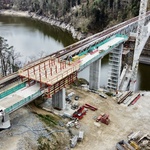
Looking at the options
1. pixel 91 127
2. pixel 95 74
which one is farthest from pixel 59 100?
pixel 95 74

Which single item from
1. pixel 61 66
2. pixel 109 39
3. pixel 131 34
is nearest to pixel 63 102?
pixel 61 66

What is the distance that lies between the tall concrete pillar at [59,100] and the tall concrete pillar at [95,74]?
10172 millimetres

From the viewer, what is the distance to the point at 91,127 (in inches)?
1216

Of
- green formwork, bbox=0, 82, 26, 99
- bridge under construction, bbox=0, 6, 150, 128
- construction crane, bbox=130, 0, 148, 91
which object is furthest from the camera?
construction crane, bbox=130, 0, 148, 91

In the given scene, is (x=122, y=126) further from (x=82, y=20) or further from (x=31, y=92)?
(x=82, y=20)

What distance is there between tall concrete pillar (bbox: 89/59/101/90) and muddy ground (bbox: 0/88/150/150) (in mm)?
3405

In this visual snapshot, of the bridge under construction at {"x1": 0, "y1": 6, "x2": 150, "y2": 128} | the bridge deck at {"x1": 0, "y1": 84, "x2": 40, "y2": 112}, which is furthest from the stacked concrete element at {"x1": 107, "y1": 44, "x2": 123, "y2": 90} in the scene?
the bridge deck at {"x1": 0, "y1": 84, "x2": 40, "y2": 112}

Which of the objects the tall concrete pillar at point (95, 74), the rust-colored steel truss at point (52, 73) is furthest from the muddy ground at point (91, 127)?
the rust-colored steel truss at point (52, 73)

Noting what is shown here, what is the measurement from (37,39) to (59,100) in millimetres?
59680

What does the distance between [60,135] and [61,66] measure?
9189mm

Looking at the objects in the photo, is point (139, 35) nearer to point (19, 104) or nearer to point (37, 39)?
point (19, 104)

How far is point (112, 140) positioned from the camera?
2877cm

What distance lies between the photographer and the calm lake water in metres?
60.3

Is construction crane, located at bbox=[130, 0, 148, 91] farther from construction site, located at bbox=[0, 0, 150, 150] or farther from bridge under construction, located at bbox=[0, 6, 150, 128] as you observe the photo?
construction site, located at bbox=[0, 0, 150, 150]
